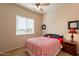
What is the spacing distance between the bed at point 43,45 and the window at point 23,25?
177mm

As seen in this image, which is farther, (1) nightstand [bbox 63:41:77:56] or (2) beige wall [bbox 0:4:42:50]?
(1) nightstand [bbox 63:41:77:56]

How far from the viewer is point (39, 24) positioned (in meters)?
1.62

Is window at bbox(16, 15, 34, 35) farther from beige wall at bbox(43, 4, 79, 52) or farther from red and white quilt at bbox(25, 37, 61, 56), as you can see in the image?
beige wall at bbox(43, 4, 79, 52)

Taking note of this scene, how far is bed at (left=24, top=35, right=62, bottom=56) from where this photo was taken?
1529 millimetres

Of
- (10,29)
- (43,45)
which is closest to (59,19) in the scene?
(43,45)

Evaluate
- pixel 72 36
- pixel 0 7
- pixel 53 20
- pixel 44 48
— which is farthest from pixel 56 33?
pixel 0 7

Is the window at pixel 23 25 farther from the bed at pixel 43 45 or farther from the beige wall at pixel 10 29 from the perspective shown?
the bed at pixel 43 45

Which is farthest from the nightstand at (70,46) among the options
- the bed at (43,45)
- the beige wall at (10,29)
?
the beige wall at (10,29)

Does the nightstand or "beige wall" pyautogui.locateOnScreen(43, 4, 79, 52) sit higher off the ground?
"beige wall" pyautogui.locateOnScreen(43, 4, 79, 52)

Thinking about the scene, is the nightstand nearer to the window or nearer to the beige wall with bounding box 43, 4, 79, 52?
the beige wall with bounding box 43, 4, 79, 52

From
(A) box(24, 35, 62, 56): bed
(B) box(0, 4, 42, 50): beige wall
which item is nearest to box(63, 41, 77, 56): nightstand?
(A) box(24, 35, 62, 56): bed

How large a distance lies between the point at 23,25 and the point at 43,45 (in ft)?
1.78

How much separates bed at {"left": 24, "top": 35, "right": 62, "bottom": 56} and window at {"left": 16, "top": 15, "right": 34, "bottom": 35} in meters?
0.18

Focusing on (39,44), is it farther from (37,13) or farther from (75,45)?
(75,45)
